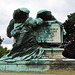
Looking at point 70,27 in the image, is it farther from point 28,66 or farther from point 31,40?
point 28,66

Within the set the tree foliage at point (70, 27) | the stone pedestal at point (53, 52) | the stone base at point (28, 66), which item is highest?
the tree foliage at point (70, 27)

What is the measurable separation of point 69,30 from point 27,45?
1662 cm

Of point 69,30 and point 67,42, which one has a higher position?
point 69,30

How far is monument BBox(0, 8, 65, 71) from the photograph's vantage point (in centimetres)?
859

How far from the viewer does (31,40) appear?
30.7 feet

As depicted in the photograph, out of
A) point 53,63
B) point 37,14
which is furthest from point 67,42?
point 53,63

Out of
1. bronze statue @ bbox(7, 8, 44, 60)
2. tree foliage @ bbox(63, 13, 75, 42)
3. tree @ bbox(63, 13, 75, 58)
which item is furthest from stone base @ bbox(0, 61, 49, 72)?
→ tree foliage @ bbox(63, 13, 75, 42)

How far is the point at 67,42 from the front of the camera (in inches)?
973

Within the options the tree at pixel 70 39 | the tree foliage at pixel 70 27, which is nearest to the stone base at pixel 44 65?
the tree at pixel 70 39

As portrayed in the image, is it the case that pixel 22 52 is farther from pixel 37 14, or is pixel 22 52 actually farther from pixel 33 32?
pixel 37 14

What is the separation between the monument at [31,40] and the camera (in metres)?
8.59

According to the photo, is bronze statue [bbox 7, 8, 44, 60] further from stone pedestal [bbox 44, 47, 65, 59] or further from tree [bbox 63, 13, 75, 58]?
tree [bbox 63, 13, 75, 58]

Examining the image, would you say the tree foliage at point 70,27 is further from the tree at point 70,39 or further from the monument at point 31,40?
the monument at point 31,40

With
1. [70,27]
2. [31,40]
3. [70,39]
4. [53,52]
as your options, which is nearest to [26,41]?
[31,40]
